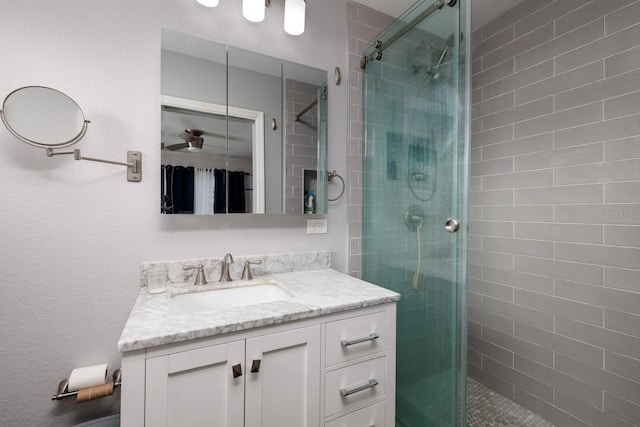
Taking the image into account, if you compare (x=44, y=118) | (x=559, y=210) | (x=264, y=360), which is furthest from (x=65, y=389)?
(x=559, y=210)

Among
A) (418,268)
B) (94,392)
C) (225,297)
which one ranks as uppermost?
(418,268)

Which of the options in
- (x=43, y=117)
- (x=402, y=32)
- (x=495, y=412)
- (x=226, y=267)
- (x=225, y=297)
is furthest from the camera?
(x=495, y=412)

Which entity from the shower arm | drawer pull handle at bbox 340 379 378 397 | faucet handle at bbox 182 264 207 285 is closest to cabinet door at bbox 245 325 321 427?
drawer pull handle at bbox 340 379 378 397

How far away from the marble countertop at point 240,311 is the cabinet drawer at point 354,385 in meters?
0.24

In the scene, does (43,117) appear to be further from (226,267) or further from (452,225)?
(452,225)

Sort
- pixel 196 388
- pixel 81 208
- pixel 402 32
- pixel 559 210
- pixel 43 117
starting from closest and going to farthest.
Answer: pixel 196 388 → pixel 43 117 → pixel 81 208 → pixel 402 32 → pixel 559 210

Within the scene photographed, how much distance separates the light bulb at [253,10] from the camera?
4.48ft

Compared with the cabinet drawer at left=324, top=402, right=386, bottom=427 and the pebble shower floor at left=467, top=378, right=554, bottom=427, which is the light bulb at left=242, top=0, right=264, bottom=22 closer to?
the cabinet drawer at left=324, top=402, right=386, bottom=427

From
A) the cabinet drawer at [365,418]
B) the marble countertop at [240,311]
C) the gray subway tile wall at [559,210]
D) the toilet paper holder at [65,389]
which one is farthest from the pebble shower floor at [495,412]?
the toilet paper holder at [65,389]

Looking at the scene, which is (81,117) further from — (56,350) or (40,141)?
(56,350)

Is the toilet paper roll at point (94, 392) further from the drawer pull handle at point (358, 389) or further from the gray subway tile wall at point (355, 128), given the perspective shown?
the gray subway tile wall at point (355, 128)

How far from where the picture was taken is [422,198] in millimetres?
1331

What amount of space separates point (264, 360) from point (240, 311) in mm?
179

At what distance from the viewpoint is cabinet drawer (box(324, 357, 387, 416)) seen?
3.43ft
